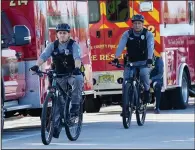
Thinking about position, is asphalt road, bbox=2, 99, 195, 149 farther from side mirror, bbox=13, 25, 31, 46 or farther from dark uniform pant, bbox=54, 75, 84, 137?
side mirror, bbox=13, 25, 31, 46

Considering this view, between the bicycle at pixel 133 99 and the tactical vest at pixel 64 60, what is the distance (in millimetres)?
2307

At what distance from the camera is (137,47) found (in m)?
15.6

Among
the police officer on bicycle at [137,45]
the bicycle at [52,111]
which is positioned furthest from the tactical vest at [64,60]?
the police officer on bicycle at [137,45]

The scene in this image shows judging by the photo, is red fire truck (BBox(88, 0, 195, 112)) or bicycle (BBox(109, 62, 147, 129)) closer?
bicycle (BBox(109, 62, 147, 129))

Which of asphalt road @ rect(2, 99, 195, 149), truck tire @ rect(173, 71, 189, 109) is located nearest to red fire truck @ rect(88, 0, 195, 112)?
truck tire @ rect(173, 71, 189, 109)

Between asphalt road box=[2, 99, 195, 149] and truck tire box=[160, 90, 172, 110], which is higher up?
truck tire box=[160, 90, 172, 110]

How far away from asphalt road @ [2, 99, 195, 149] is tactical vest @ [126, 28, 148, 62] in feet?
3.89

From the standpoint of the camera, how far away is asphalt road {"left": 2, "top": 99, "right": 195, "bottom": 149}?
1240 centimetres

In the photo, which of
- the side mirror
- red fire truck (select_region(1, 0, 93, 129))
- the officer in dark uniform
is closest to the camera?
the side mirror

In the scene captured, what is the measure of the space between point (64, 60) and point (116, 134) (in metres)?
1.91

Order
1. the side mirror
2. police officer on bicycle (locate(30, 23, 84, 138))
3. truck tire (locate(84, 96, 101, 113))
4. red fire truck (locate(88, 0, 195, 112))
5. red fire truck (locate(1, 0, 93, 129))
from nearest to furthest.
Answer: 1. police officer on bicycle (locate(30, 23, 84, 138))
2. the side mirror
3. red fire truck (locate(1, 0, 93, 129))
4. red fire truck (locate(88, 0, 195, 112))
5. truck tire (locate(84, 96, 101, 113))

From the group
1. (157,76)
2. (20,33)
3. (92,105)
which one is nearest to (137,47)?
(20,33)

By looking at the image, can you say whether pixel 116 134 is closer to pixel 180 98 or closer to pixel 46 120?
pixel 46 120

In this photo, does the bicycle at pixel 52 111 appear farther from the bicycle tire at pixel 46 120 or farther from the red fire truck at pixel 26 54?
the red fire truck at pixel 26 54
